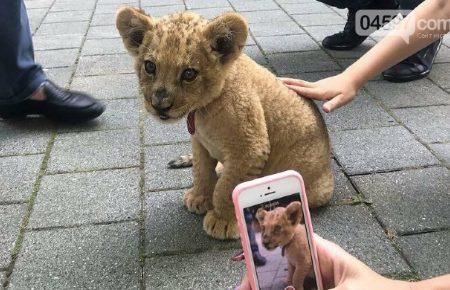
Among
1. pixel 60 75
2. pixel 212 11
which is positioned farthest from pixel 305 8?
pixel 60 75

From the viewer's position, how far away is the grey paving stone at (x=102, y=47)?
4.62 metres

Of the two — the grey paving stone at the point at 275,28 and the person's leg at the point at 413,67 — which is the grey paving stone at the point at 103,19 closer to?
the grey paving stone at the point at 275,28

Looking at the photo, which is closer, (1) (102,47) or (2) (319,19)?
(1) (102,47)

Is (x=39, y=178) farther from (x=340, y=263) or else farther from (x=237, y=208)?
(x=340, y=263)

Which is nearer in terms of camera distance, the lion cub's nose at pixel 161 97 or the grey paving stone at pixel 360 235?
the lion cub's nose at pixel 161 97

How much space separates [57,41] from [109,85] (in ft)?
4.15

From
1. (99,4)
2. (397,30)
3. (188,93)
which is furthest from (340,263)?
(99,4)

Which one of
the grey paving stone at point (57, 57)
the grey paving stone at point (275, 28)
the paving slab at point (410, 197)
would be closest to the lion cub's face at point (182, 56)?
the paving slab at point (410, 197)

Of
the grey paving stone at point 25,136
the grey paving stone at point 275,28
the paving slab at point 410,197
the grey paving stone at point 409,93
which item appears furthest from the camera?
the grey paving stone at point 275,28

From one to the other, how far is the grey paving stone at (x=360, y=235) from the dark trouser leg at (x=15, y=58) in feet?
7.03

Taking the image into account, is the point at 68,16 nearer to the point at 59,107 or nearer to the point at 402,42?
the point at 59,107

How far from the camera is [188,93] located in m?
2.05

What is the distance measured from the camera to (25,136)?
3.29 m

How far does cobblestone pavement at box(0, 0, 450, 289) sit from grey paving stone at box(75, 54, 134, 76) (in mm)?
17
